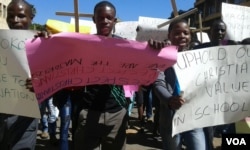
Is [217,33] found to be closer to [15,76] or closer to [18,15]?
[18,15]

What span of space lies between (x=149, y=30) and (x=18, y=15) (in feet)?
13.7

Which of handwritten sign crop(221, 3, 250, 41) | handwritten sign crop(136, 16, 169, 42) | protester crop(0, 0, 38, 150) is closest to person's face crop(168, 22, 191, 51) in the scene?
protester crop(0, 0, 38, 150)

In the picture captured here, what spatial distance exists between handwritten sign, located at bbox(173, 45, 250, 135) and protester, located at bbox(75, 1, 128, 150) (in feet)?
1.48

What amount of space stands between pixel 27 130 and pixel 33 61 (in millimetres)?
495

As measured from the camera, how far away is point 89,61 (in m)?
2.90

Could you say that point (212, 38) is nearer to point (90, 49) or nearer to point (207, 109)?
point (207, 109)

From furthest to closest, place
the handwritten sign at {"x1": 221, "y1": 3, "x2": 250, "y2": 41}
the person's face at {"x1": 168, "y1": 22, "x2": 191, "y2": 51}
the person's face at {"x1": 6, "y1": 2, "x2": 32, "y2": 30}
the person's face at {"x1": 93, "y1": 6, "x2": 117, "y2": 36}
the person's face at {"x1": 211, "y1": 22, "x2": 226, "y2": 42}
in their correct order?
the handwritten sign at {"x1": 221, "y1": 3, "x2": 250, "y2": 41} < the person's face at {"x1": 211, "y1": 22, "x2": 226, "y2": 42} < the person's face at {"x1": 168, "y1": 22, "x2": 191, "y2": 51} < the person's face at {"x1": 93, "y1": 6, "x2": 117, "y2": 36} < the person's face at {"x1": 6, "y1": 2, "x2": 32, "y2": 30}

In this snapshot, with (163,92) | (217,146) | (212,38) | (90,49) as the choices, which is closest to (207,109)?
(163,92)

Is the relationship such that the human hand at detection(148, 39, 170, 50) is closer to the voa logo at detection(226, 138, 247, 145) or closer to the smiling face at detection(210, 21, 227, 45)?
the voa logo at detection(226, 138, 247, 145)

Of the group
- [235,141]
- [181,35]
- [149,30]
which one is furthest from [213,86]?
[149,30]

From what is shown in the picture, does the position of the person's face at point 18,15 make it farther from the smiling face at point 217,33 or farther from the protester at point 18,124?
the smiling face at point 217,33

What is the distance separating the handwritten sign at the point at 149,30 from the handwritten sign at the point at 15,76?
3.97m

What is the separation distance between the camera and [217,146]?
Answer: 5.79 meters

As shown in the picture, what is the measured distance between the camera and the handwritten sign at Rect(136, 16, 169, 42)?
6.67 m
